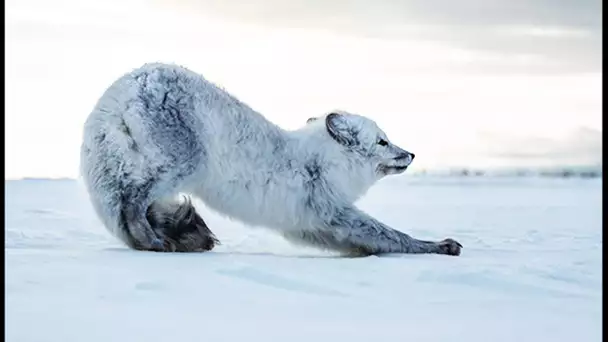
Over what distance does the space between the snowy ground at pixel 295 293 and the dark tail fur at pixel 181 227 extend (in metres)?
0.07

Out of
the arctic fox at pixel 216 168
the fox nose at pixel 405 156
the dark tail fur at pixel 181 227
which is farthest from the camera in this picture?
the fox nose at pixel 405 156

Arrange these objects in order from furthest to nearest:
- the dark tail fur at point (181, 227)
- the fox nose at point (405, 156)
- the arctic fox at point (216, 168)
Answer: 1. the fox nose at point (405, 156)
2. the dark tail fur at point (181, 227)
3. the arctic fox at point (216, 168)

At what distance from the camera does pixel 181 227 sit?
3.03 metres

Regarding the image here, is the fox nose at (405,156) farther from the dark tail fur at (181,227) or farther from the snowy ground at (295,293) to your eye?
the dark tail fur at (181,227)

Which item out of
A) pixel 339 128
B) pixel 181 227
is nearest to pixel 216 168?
pixel 181 227

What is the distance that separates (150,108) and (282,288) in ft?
2.59

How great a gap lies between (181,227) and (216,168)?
240mm

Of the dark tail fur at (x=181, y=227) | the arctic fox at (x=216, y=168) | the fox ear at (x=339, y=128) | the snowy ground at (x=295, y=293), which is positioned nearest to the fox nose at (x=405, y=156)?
the arctic fox at (x=216, y=168)

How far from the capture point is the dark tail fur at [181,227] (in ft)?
9.66

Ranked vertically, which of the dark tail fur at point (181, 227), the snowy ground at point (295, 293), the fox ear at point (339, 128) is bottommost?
the snowy ground at point (295, 293)

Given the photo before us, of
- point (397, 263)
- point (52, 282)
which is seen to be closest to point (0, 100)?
point (52, 282)

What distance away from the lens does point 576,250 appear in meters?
2.85

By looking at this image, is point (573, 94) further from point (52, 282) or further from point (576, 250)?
point (52, 282)

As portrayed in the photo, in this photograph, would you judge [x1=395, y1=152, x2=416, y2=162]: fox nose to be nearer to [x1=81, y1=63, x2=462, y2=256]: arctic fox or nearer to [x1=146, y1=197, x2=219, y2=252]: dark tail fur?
[x1=81, y1=63, x2=462, y2=256]: arctic fox
